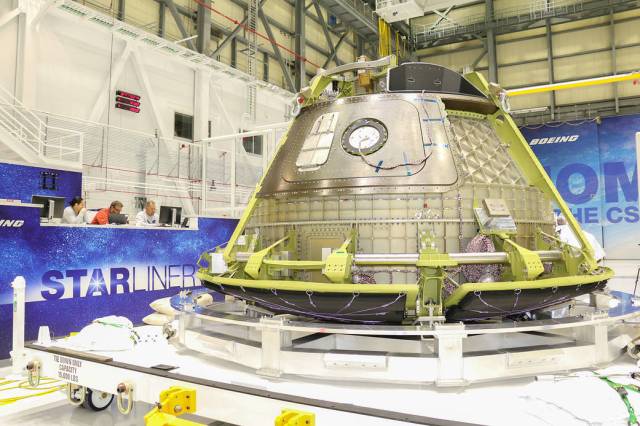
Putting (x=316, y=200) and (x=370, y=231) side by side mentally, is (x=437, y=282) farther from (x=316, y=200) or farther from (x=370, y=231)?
(x=316, y=200)

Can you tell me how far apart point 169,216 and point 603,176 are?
1778 cm

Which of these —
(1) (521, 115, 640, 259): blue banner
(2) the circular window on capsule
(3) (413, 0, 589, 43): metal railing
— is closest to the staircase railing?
(2) the circular window on capsule

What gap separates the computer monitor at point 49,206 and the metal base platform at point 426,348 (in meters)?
5.46

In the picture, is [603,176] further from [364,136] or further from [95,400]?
[95,400]

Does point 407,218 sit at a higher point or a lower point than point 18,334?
higher

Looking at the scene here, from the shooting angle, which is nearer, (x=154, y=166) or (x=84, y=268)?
(x=84, y=268)

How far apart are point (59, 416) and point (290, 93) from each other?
19197 millimetres

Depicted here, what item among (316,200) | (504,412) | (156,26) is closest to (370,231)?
(316,200)

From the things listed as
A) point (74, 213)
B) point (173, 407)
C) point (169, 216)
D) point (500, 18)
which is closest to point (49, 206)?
point (74, 213)

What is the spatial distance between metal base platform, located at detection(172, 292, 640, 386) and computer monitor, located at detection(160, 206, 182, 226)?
739cm

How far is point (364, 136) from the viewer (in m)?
4.33

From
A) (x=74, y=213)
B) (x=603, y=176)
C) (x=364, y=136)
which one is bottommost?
(x=74, y=213)

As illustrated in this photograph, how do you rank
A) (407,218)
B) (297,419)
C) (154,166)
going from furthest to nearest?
1. (154,166)
2. (407,218)
3. (297,419)

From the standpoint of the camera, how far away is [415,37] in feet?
87.4
